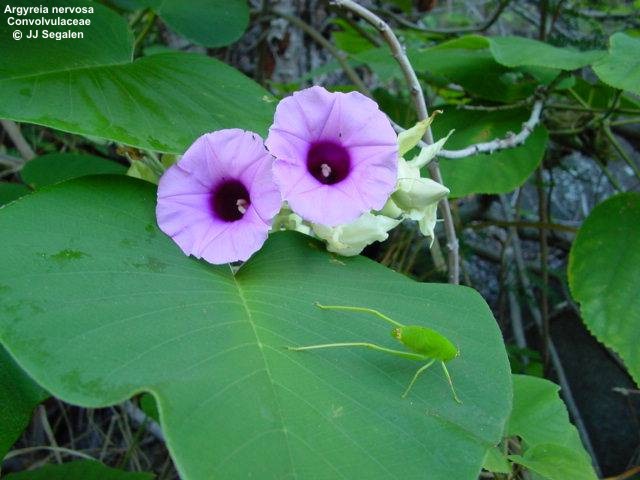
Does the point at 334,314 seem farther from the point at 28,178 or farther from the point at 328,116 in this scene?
the point at 28,178

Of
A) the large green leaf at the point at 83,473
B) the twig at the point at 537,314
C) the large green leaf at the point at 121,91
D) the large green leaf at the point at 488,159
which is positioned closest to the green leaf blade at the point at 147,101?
the large green leaf at the point at 121,91

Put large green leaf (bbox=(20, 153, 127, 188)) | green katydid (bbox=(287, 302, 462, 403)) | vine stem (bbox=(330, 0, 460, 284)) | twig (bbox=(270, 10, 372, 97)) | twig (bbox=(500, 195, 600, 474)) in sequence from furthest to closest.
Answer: twig (bbox=(500, 195, 600, 474)), twig (bbox=(270, 10, 372, 97)), large green leaf (bbox=(20, 153, 127, 188)), vine stem (bbox=(330, 0, 460, 284)), green katydid (bbox=(287, 302, 462, 403))

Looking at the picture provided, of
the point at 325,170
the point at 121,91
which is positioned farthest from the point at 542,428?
the point at 121,91

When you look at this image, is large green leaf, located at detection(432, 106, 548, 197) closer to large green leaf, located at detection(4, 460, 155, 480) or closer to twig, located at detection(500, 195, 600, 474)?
twig, located at detection(500, 195, 600, 474)

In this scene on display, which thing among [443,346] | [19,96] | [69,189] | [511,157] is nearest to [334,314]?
[443,346]

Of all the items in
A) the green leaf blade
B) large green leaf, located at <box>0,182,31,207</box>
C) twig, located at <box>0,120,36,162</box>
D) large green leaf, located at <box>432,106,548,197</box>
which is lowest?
twig, located at <box>0,120,36,162</box>

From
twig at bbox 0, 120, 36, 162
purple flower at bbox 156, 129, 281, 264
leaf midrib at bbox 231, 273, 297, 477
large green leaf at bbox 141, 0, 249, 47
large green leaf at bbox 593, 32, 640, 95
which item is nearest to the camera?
leaf midrib at bbox 231, 273, 297, 477

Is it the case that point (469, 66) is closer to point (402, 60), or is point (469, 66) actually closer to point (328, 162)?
point (402, 60)

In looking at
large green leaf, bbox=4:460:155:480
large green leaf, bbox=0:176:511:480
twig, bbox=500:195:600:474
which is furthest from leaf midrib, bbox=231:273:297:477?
twig, bbox=500:195:600:474
